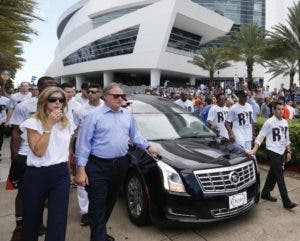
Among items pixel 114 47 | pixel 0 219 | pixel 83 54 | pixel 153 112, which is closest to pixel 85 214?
pixel 0 219

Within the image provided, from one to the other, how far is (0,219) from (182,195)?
2681 mm

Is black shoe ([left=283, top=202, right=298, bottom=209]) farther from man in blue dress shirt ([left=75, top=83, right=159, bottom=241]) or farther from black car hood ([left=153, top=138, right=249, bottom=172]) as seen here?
man in blue dress shirt ([left=75, top=83, right=159, bottom=241])

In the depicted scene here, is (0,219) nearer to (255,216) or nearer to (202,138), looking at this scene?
(202,138)

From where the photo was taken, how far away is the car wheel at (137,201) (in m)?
4.30

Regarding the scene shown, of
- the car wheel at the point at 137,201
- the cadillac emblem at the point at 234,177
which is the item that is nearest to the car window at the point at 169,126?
the car wheel at the point at 137,201

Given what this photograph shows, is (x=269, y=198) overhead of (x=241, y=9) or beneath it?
beneath

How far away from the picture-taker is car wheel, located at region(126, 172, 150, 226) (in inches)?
169

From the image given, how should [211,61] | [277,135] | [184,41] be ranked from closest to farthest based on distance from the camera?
Result: 1. [277,135]
2. [211,61]
3. [184,41]

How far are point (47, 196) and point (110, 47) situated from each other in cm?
5282

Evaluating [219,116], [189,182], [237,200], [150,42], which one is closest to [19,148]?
[189,182]

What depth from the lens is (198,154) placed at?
4.46 meters

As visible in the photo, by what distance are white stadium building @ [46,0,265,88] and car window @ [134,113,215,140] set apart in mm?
40772

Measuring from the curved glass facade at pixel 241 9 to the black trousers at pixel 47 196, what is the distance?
60077 mm

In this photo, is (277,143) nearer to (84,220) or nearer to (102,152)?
(102,152)
